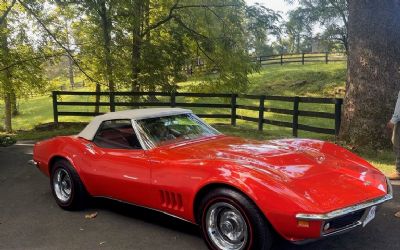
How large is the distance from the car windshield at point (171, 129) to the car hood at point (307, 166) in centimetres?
22

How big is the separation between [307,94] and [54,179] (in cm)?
2010

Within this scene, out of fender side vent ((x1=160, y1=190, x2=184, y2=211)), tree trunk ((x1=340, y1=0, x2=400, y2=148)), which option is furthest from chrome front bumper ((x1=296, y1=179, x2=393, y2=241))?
tree trunk ((x1=340, y1=0, x2=400, y2=148))

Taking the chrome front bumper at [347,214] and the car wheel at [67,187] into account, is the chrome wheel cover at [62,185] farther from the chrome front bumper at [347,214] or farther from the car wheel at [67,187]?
the chrome front bumper at [347,214]

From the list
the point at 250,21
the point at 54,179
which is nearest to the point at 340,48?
the point at 250,21

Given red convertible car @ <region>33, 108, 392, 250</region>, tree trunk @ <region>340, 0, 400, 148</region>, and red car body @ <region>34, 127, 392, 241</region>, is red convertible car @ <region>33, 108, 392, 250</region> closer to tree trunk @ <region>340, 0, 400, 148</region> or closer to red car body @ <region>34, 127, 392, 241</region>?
red car body @ <region>34, 127, 392, 241</region>

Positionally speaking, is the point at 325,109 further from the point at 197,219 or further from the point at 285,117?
the point at 197,219

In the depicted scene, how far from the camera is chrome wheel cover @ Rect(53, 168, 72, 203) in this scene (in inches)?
227

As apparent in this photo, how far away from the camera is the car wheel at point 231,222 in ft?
11.9

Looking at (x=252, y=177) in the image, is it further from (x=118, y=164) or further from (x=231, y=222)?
(x=118, y=164)

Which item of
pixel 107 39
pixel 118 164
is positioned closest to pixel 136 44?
pixel 107 39

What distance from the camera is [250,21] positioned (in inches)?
543

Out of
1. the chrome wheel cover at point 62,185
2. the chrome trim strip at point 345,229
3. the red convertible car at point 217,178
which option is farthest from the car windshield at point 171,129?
the chrome trim strip at point 345,229

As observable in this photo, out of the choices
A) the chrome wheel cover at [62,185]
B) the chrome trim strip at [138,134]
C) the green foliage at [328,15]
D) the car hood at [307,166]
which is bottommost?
the chrome wheel cover at [62,185]

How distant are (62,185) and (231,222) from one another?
3009 mm
